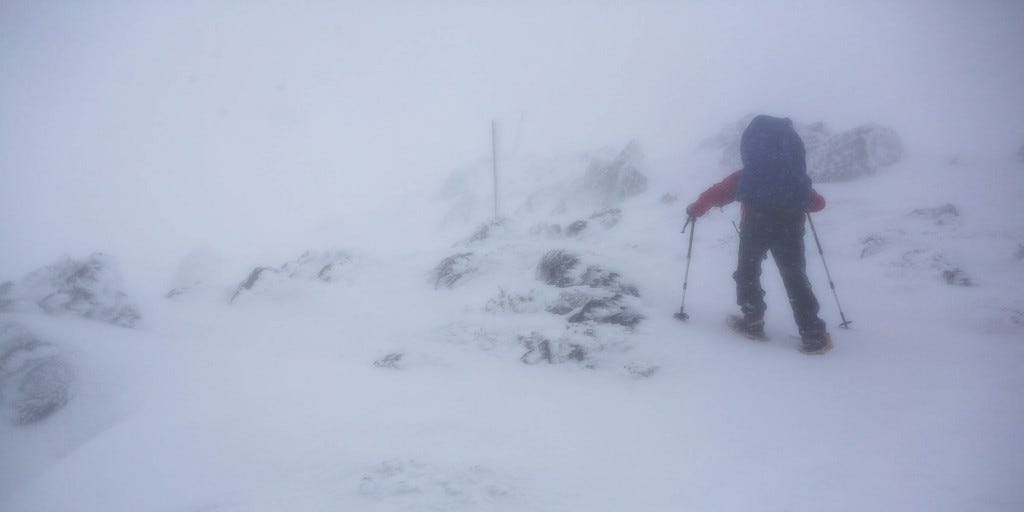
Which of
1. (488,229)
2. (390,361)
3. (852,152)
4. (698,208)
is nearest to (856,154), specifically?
(852,152)

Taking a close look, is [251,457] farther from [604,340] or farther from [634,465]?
[604,340]

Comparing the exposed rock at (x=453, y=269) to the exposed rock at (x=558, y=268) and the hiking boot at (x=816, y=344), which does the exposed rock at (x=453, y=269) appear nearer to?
the exposed rock at (x=558, y=268)

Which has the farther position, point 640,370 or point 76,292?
point 76,292

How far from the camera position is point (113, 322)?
7586mm

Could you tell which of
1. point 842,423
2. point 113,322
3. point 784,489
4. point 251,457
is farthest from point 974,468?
point 113,322

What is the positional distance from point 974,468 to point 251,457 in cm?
499

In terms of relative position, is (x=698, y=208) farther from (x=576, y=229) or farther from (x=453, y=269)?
(x=576, y=229)

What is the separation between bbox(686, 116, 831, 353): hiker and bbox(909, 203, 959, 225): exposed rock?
11430 mm

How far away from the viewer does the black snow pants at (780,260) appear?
5.25 metres

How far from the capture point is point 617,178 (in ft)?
94.9

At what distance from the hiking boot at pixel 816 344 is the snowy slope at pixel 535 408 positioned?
115mm

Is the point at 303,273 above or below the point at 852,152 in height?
below

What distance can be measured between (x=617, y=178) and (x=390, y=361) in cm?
2565

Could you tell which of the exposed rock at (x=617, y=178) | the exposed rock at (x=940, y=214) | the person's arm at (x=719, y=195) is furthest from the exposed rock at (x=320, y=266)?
the exposed rock at (x=617, y=178)
